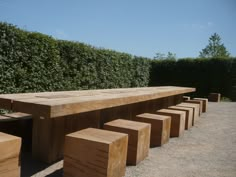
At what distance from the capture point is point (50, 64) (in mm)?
5660

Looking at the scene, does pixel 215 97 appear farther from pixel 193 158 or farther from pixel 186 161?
pixel 186 161

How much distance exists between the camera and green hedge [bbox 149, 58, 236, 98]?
39.1 feet

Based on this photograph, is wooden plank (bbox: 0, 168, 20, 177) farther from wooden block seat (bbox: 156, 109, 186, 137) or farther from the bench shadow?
wooden block seat (bbox: 156, 109, 186, 137)

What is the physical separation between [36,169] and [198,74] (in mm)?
11321

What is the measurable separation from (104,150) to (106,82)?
646 centimetres

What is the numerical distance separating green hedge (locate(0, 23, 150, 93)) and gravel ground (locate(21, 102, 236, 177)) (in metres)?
2.58

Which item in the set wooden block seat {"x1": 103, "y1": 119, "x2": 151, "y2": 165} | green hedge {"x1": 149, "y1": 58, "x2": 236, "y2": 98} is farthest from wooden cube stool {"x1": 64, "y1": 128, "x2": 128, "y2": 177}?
green hedge {"x1": 149, "y1": 58, "x2": 236, "y2": 98}

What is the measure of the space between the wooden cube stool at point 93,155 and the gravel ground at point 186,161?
31 centimetres

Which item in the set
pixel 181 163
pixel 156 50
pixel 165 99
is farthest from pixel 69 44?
pixel 156 50

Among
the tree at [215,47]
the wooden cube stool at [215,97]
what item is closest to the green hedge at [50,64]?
the wooden cube stool at [215,97]

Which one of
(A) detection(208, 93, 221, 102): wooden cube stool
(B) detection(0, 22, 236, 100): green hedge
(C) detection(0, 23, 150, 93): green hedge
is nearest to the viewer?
(C) detection(0, 23, 150, 93): green hedge

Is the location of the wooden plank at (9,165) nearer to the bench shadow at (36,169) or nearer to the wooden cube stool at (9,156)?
the wooden cube stool at (9,156)

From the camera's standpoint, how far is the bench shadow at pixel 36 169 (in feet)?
7.12

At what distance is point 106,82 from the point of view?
8250 millimetres
